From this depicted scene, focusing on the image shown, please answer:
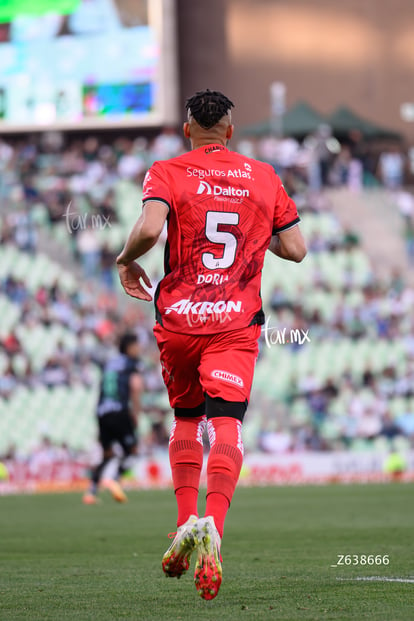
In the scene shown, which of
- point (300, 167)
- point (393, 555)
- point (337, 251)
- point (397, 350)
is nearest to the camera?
point (393, 555)

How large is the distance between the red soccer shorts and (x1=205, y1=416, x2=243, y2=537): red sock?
13cm

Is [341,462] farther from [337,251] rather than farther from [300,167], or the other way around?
[300,167]

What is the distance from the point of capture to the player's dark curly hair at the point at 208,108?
5473 millimetres

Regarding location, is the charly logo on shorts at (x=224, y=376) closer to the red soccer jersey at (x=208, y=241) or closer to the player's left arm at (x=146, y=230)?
the red soccer jersey at (x=208, y=241)

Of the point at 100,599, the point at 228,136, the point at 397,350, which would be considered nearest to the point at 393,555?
the point at 100,599

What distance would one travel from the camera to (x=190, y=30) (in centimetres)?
3406

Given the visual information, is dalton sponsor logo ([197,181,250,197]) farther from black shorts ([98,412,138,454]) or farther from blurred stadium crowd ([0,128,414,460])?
blurred stadium crowd ([0,128,414,460])

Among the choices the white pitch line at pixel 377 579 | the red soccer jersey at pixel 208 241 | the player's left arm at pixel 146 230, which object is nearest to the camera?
the player's left arm at pixel 146 230

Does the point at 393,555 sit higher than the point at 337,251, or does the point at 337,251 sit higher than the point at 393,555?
the point at 393,555

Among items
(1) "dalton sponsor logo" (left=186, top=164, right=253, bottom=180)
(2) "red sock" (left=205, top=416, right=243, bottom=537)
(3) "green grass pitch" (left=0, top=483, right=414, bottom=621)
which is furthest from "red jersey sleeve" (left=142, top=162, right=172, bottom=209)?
(3) "green grass pitch" (left=0, top=483, right=414, bottom=621)

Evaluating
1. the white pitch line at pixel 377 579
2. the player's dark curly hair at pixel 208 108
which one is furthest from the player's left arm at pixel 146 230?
the white pitch line at pixel 377 579

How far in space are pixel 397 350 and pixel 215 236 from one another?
56.8 feet

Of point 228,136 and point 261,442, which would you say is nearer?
point 228,136

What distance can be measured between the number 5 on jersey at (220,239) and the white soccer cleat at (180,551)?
1.16 m
